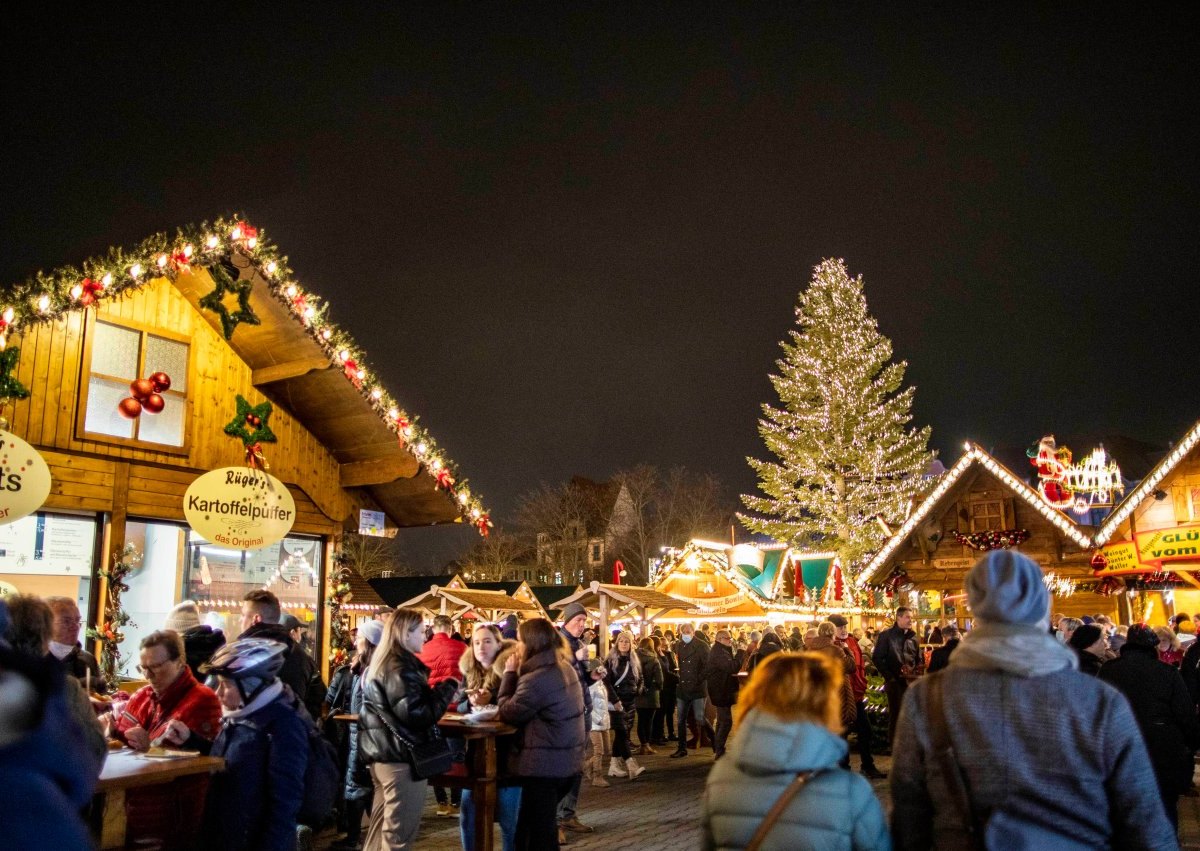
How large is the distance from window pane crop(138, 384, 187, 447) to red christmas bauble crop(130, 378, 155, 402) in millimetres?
308

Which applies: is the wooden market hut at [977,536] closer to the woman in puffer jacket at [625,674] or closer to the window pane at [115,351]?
the woman in puffer jacket at [625,674]

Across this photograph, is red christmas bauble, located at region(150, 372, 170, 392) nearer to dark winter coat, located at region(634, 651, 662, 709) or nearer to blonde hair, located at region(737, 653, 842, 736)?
blonde hair, located at region(737, 653, 842, 736)

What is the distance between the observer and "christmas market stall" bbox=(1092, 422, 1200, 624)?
16344 mm

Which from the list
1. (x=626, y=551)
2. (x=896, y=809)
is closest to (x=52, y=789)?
(x=896, y=809)

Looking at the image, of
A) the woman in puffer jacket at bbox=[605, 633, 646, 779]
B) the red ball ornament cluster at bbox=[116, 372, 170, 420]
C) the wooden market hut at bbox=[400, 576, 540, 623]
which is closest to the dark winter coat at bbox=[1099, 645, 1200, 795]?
the woman in puffer jacket at bbox=[605, 633, 646, 779]

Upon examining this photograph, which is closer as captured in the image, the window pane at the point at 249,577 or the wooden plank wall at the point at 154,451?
the wooden plank wall at the point at 154,451

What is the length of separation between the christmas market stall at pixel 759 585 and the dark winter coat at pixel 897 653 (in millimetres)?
8995

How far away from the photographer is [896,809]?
3.11m

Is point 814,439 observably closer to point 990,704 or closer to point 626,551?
point 626,551

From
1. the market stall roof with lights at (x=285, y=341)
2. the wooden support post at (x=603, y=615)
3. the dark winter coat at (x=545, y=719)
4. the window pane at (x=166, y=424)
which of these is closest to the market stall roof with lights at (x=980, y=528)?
the wooden support post at (x=603, y=615)

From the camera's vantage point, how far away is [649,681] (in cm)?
1641

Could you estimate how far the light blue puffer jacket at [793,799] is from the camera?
9.61ft

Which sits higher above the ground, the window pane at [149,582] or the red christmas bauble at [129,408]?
the red christmas bauble at [129,408]

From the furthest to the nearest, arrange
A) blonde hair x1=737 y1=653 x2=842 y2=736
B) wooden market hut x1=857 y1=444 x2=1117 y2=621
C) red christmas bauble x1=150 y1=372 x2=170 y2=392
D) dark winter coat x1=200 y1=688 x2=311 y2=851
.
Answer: wooden market hut x1=857 y1=444 x2=1117 y2=621 → red christmas bauble x1=150 y1=372 x2=170 y2=392 → dark winter coat x1=200 y1=688 x2=311 y2=851 → blonde hair x1=737 y1=653 x2=842 y2=736
